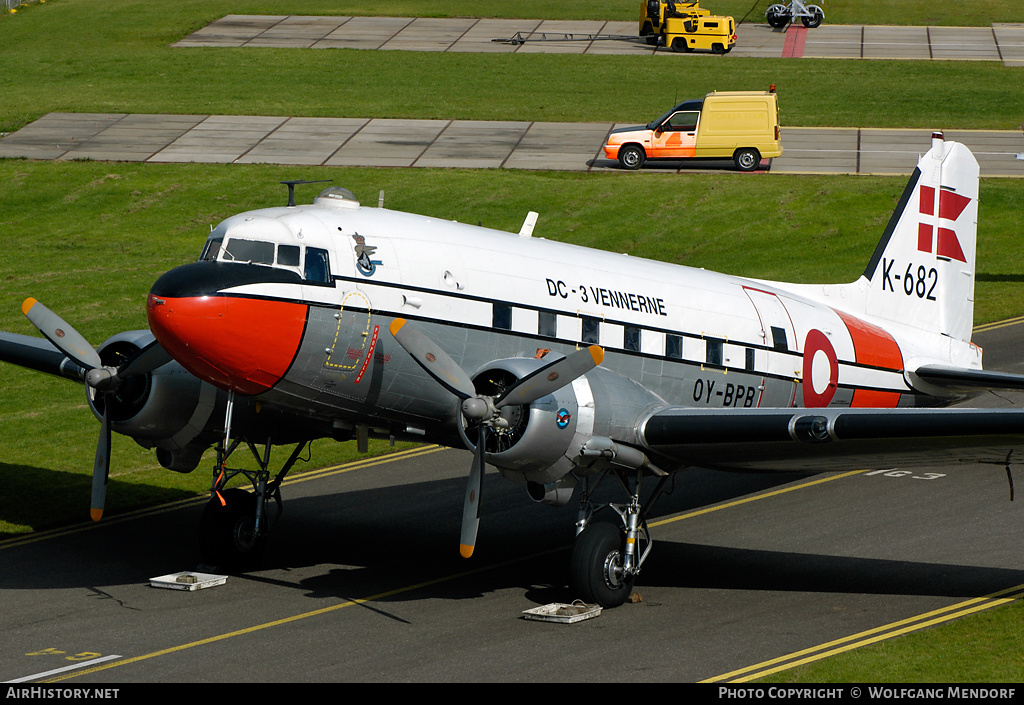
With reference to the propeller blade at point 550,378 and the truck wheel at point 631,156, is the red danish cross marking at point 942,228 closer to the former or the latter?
the propeller blade at point 550,378

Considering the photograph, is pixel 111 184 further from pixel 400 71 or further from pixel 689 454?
pixel 689 454

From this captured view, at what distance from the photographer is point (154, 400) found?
22.7 metres

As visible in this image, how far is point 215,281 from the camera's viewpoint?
19.2m

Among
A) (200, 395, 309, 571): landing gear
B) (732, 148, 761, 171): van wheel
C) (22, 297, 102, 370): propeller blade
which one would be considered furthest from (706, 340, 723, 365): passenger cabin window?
(732, 148, 761, 171): van wheel

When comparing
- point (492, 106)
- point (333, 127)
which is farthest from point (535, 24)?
point (333, 127)

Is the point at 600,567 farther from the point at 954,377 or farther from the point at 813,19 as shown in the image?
the point at 813,19

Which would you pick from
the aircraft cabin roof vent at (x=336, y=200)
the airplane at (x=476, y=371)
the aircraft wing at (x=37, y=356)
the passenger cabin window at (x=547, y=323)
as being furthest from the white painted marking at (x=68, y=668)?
the passenger cabin window at (x=547, y=323)

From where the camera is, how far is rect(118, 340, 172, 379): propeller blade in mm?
22375

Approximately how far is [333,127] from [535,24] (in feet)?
104

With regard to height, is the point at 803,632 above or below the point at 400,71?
below

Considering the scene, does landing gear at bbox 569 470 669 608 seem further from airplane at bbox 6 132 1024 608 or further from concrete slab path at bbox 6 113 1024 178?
concrete slab path at bbox 6 113 1024 178

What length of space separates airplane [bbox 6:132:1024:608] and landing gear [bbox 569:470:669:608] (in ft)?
0.11

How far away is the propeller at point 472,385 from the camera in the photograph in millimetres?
19375

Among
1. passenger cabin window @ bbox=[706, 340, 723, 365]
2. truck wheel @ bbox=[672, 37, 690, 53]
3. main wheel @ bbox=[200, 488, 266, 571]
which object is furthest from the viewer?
truck wheel @ bbox=[672, 37, 690, 53]
